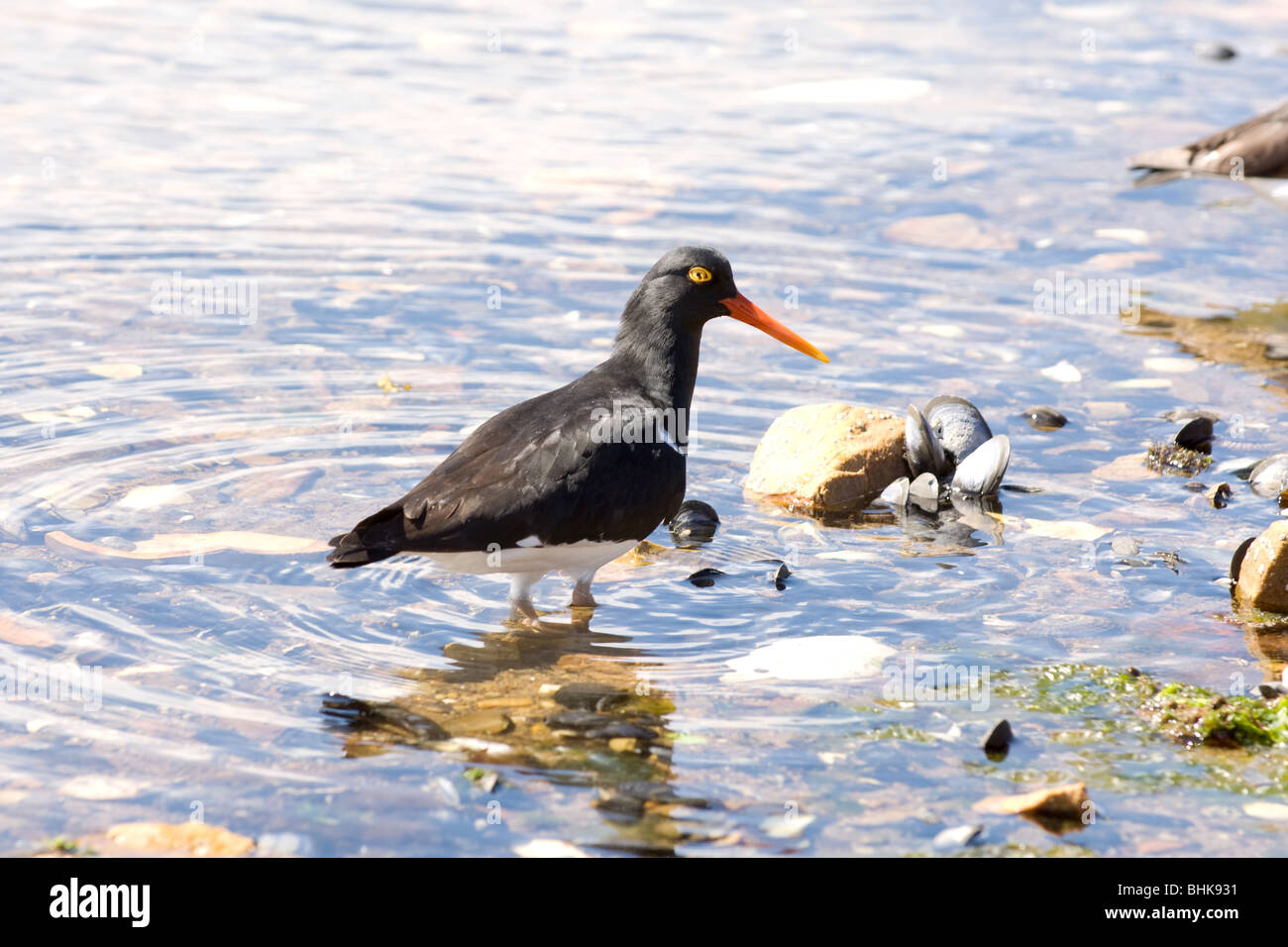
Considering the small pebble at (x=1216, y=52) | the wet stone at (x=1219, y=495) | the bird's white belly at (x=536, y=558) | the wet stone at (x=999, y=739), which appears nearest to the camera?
the wet stone at (x=999, y=739)

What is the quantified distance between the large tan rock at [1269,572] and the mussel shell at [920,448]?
5.14ft

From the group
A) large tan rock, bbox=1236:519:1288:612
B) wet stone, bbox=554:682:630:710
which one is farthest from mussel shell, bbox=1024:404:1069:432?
wet stone, bbox=554:682:630:710

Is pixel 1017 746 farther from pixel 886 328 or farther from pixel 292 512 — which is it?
pixel 886 328

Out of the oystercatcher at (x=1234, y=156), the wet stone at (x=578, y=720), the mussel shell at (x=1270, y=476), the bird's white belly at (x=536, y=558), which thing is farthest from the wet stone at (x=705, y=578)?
the oystercatcher at (x=1234, y=156)

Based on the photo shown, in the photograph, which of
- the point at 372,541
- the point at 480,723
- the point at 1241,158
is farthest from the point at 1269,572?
the point at 1241,158

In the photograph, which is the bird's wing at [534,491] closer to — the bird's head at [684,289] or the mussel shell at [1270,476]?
the bird's head at [684,289]

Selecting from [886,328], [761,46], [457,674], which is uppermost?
[761,46]

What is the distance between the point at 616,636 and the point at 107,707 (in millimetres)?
1752

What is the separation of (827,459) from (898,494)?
1.20 ft

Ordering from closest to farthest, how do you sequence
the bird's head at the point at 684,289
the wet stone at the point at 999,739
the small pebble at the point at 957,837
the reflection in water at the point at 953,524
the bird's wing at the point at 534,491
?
the small pebble at the point at 957,837
the wet stone at the point at 999,739
the bird's wing at the point at 534,491
the bird's head at the point at 684,289
the reflection in water at the point at 953,524

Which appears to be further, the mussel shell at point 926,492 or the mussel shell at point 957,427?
the mussel shell at point 957,427

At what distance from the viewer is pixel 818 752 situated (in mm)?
4484

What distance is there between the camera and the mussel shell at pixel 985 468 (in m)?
6.50
